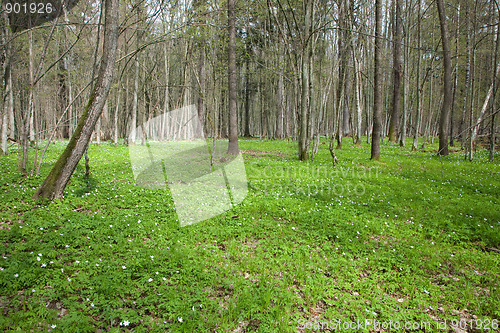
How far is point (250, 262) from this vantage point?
14.5ft

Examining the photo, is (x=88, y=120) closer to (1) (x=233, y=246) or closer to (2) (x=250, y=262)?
(1) (x=233, y=246)

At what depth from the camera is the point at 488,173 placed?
406 inches

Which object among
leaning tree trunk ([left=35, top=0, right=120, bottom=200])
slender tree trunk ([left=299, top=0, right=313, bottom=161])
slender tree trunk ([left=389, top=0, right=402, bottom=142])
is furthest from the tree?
leaning tree trunk ([left=35, top=0, right=120, bottom=200])

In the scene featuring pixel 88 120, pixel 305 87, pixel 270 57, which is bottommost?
pixel 88 120

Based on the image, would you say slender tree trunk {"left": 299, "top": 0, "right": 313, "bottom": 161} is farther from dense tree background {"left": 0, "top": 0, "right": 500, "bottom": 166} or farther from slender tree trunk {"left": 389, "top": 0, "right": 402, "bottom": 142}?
slender tree trunk {"left": 389, "top": 0, "right": 402, "bottom": 142}

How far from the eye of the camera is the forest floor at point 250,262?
3.12 metres

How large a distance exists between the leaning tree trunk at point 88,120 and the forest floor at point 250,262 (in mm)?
442

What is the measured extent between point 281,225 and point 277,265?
153cm

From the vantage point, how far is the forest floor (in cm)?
312

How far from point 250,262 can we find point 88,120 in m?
4.78

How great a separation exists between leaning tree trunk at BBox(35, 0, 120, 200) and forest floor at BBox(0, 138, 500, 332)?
0.44 meters

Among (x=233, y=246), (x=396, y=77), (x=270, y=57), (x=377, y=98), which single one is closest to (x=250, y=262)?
(x=233, y=246)

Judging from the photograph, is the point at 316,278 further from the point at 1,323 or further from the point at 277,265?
the point at 1,323

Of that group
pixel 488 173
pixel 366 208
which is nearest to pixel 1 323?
pixel 366 208
